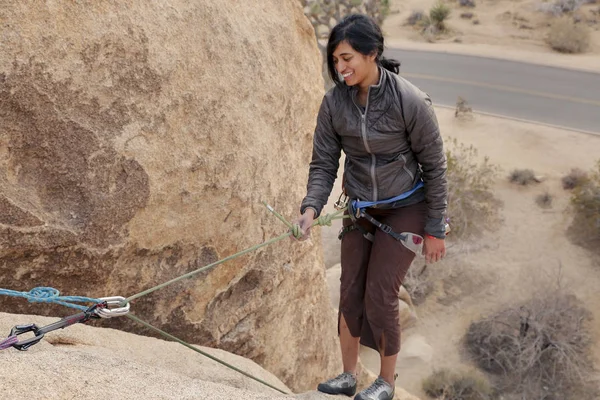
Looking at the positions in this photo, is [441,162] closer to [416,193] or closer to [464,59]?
[416,193]

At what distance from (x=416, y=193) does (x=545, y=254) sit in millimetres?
9876

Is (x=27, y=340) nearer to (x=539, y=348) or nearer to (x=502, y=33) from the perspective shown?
(x=539, y=348)

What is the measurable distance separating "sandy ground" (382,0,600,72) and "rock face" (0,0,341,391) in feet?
62.9

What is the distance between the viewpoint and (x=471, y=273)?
11312mm

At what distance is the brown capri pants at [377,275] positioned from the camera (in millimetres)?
2807

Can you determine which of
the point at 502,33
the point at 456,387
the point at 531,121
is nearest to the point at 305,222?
the point at 456,387

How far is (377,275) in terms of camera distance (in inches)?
111

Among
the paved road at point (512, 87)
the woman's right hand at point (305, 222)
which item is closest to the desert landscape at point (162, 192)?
the woman's right hand at point (305, 222)

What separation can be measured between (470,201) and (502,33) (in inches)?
516

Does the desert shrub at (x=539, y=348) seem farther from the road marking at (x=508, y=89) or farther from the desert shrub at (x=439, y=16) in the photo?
the desert shrub at (x=439, y=16)

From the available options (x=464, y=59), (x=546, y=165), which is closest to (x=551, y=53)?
(x=464, y=59)

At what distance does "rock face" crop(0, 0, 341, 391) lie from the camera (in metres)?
2.57

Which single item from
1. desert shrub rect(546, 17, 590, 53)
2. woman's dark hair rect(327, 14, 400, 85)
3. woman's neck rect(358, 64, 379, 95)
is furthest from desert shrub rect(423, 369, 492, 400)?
desert shrub rect(546, 17, 590, 53)

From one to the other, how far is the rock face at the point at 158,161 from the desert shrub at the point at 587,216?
32.0ft
